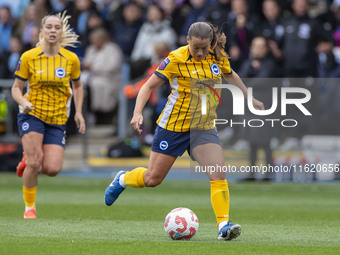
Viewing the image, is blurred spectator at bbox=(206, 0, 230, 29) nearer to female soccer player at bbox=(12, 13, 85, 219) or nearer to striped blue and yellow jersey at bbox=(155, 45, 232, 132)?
female soccer player at bbox=(12, 13, 85, 219)

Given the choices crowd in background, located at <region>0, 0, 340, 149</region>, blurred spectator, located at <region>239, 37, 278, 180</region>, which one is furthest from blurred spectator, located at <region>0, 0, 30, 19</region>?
blurred spectator, located at <region>239, 37, 278, 180</region>

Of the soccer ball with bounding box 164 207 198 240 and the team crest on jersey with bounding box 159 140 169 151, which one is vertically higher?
the team crest on jersey with bounding box 159 140 169 151

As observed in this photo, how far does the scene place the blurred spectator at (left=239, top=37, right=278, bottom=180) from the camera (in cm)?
1603

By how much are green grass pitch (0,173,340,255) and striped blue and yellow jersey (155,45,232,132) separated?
4.02ft

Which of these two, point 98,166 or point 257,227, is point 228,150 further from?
Answer: point 257,227


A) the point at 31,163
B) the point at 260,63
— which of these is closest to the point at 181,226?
the point at 31,163

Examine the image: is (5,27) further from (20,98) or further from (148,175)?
(148,175)

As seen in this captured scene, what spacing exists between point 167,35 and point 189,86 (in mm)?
9663

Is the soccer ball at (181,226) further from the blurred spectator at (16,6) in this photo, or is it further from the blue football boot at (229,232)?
the blurred spectator at (16,6)

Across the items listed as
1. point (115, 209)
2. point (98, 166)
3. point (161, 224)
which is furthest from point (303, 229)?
Result: point (98, 166)

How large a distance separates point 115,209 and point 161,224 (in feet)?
7.12

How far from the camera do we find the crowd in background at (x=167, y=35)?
1706cm

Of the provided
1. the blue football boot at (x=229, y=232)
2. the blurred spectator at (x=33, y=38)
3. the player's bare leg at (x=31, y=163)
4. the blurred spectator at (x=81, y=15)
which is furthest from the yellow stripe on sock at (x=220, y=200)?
the blurred spectator at (x=81, y=15)

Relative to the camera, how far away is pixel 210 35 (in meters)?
8.31
